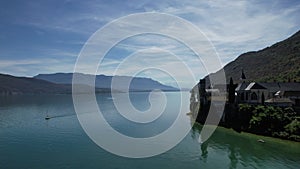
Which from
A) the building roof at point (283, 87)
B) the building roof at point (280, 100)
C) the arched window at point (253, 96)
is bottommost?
the building roof at point (280, 100)

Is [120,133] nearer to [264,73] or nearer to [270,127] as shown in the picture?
[270,127]

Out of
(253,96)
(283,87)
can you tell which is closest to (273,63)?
(283,87)

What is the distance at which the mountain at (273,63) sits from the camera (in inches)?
3049

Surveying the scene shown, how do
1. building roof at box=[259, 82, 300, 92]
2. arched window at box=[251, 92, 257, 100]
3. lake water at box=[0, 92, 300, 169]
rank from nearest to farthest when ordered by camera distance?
lake water at box=[0, 92, 300, 169] < building roof at box=[259, 82, 300, 92] < arched window at box=[251, 92, 257, 100]

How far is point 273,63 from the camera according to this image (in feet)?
299

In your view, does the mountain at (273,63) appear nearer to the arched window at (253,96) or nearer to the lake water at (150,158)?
the arched window at (253,96)

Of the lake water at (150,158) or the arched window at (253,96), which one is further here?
the arched window at (253,96)

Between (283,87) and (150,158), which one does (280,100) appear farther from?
(150,158)

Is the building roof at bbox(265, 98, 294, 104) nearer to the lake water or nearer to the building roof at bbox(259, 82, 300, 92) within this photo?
the building roof at bbox(259, 82, 300, 92)

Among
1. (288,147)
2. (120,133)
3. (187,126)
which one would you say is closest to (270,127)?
(288,147)

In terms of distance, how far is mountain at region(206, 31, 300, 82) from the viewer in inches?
3049

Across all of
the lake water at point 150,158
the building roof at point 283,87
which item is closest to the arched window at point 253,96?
the building roof at point 283,87

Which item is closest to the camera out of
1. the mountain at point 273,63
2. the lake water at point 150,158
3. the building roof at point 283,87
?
the lake water at point 150,158

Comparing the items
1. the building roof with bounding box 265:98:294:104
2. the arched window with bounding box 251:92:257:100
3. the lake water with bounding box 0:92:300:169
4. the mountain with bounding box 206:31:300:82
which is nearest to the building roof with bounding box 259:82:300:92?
the arched window with bounding box 251:92:257:100
